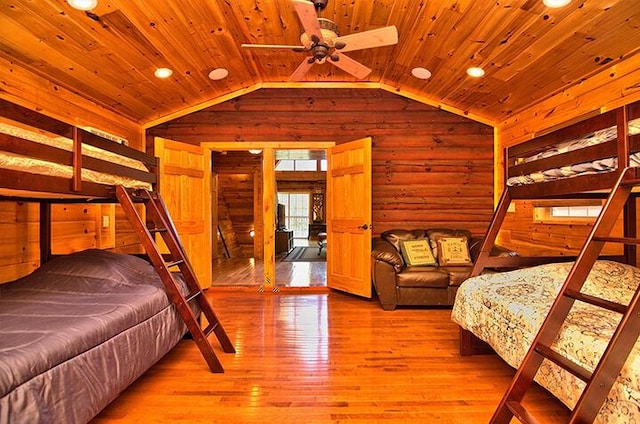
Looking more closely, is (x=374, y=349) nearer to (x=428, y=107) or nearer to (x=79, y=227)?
(x=79, y=227)

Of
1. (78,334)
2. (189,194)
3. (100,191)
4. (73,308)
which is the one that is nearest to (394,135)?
(189,194)

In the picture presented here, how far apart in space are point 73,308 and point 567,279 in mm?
2501

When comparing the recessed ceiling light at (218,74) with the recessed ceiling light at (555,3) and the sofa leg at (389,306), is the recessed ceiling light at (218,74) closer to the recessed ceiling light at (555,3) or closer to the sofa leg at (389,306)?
the recessed ceiling light at (555,3)

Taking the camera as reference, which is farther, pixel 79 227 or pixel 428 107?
pixel 428 107

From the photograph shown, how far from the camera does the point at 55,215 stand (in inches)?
134

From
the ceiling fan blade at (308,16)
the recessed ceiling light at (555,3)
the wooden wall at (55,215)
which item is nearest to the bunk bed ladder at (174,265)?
the wooden wall at (55,215)

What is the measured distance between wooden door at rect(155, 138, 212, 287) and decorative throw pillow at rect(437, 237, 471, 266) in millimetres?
3076

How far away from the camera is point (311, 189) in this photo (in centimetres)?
1210

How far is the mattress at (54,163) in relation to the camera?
176cm

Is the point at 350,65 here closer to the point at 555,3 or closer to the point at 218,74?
the point at 555,3

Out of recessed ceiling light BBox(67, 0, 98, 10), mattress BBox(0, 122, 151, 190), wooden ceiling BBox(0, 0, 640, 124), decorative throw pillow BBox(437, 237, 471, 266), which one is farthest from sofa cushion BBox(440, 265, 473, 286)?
recessed ceiling light BBox(67, 0, 98, 10)

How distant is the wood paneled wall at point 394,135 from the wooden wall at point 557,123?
15.7 inches

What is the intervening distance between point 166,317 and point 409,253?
2.95m

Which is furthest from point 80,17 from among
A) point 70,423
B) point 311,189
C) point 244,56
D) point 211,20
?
point 311,189
